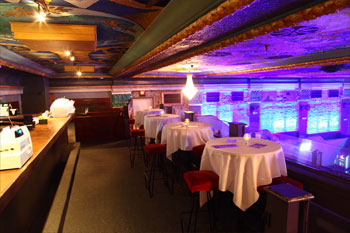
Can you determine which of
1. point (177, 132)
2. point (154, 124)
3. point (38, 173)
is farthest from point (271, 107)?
point (38, 173)

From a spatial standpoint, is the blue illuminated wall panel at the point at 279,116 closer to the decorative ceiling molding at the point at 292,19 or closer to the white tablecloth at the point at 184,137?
the white tablecloth at the point at 184,137

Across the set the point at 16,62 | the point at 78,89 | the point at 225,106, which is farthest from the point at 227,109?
the point at 16,62

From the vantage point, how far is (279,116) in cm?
1460

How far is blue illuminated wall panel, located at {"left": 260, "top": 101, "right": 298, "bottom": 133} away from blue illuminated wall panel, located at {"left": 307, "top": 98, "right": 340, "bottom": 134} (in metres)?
1.22

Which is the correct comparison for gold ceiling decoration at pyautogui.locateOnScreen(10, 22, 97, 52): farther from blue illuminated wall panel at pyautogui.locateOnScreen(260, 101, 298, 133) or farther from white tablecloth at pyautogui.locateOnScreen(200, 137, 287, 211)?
blue illuminated wall panel at pyautogui.locateOnScreen(260, 101, 298, 133)

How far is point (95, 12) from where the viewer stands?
2.71 metres

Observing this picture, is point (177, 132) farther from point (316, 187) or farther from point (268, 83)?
point (268, 83)

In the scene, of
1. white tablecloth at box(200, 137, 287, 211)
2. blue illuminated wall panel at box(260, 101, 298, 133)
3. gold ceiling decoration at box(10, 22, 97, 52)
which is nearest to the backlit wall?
blue illuminated wall panel at box(260, 101, 298, 133)

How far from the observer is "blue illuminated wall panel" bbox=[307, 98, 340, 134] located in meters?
15.2

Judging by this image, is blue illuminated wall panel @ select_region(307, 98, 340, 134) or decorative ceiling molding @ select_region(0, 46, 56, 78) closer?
decorative ceiling molding @ select_region(0, 46, 56, 78)

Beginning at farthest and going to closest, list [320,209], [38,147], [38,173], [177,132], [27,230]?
[177,132] → [38,173] → [320,209] → [27,230] → [38,147]

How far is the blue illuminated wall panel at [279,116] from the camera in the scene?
14297 mm

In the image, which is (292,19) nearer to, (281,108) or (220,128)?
(220,128)

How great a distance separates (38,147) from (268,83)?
13.5m
